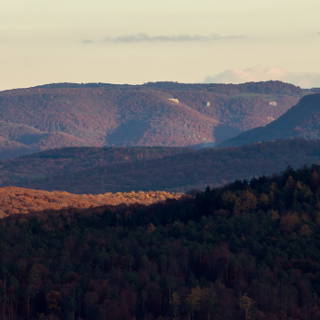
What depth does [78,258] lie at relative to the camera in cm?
Answer: 14012

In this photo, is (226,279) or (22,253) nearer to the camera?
(226,279)

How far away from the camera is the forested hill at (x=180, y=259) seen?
376ft

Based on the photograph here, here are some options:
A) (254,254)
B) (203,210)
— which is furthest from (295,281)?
(203,210)

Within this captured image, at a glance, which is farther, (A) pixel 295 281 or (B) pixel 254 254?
(B) pixel 254 254

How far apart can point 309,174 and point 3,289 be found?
67.6 m

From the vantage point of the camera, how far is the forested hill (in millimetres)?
114562

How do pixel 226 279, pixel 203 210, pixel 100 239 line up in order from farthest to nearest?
pixel 203 210 < pixel 100 239 < pixel 226 279

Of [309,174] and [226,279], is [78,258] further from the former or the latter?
[309,174]

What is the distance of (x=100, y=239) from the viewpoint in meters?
153

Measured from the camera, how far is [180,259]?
5310 inches

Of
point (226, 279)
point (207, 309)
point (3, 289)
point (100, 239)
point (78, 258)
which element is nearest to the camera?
point (207, 309)

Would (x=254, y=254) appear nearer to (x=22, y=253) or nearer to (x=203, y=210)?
(x=22, y=253)

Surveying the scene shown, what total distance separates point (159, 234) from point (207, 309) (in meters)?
47.4

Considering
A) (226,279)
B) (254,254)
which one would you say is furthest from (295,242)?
(226,279)
